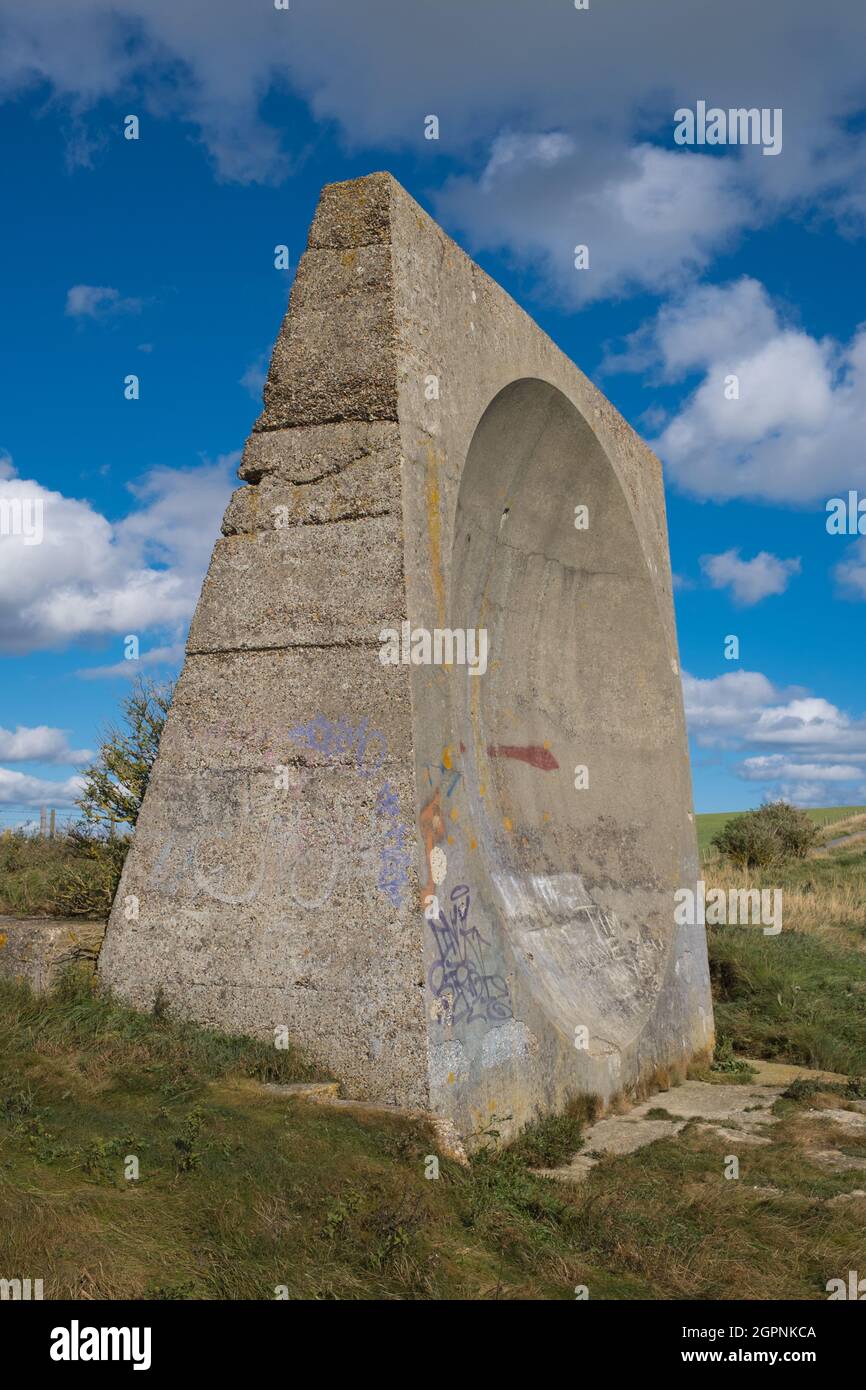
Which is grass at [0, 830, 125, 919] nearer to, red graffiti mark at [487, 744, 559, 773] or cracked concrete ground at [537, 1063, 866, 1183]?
red graffiti mark at [487, 744, 559, 773]

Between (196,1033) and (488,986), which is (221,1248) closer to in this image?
(196,1033)

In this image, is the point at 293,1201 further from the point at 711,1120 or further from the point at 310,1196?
the point at 711,1120

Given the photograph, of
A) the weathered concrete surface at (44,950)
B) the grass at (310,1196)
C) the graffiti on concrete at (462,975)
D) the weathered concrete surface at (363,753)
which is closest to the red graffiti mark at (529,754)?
the weathered concrete surface at (363,753)

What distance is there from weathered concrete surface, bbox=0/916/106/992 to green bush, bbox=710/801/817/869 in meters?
18.4

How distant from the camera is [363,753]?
5328 millimetres

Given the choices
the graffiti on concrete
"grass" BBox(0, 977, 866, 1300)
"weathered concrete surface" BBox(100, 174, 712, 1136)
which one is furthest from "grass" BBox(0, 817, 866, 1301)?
the graffiti on concrete

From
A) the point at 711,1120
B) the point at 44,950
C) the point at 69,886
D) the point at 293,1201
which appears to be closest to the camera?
the point at 293,1201

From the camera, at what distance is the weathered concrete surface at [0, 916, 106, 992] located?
18.8 feet

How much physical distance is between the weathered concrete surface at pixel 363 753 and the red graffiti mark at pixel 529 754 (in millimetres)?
439

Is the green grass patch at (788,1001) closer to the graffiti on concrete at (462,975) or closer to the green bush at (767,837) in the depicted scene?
the graffiti on concrete at (462,975)

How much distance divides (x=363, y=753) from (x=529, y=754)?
3190 millimetres

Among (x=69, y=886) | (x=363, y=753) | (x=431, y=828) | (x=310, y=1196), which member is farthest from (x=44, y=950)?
(x=310, y=1196)

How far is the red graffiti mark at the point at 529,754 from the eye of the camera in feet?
25.9
